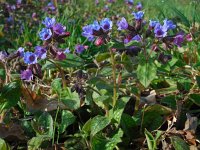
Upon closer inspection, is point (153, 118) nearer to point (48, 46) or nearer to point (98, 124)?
point (98, 124)

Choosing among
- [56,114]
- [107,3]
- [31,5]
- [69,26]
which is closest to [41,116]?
[56,114]

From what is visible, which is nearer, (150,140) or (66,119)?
(150,140)

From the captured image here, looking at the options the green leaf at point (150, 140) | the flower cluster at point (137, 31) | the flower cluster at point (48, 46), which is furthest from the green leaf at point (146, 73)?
the flower cluster at point (48, 46)

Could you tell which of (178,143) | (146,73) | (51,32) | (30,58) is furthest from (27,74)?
(178,143)

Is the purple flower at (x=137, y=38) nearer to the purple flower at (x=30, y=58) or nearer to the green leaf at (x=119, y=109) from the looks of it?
the green leaf at (x=119, y=109)

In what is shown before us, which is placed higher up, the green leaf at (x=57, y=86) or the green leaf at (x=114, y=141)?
the green leaf at (x=57, y=86)

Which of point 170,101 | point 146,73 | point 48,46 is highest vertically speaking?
point 48,46

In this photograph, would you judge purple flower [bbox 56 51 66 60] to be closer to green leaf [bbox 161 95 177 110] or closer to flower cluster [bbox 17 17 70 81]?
flower cluster [bbox 17 17 70 81]
